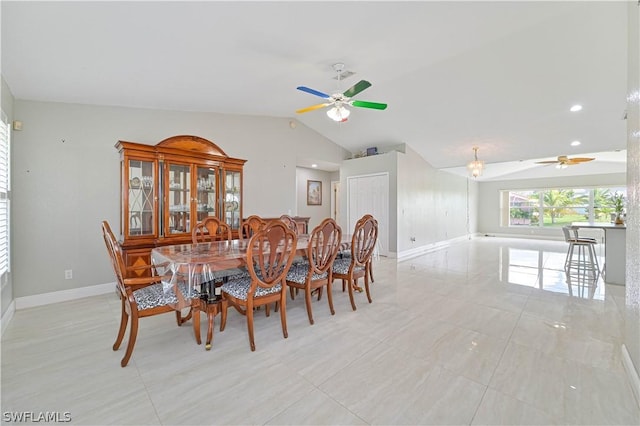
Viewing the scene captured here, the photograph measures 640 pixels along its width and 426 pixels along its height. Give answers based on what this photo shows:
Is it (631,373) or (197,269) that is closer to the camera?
(631,373)

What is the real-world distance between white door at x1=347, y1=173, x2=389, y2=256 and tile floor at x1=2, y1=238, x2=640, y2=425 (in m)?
3.13

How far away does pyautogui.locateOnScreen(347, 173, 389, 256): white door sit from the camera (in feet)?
20.7

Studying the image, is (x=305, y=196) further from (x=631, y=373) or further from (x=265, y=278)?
(x=631, y=373)

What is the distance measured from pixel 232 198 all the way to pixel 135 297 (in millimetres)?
2510

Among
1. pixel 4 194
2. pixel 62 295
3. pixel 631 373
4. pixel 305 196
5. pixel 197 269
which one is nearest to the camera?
pixel 631 373

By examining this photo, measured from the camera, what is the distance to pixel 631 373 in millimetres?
1763

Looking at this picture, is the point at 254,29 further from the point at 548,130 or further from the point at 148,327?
the point at 548,130

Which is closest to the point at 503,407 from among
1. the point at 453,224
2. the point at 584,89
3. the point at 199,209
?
the point at 199,209

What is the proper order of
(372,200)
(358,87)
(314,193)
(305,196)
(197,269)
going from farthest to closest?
(314,193) → (305,196) → (372,200) → (358,87) → (197,269)

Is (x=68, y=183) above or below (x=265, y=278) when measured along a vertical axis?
above

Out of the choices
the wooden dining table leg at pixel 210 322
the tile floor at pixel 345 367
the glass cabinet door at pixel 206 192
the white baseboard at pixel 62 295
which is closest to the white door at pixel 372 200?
the tile floor at pixel 345 367

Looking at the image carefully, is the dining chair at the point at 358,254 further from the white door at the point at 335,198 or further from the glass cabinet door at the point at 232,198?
the white door at the point at 335,198

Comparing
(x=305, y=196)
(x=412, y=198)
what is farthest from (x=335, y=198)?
(x=412, y=198)

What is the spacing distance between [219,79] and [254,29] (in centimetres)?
112
